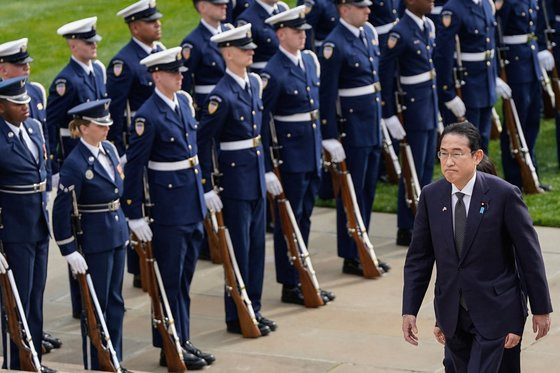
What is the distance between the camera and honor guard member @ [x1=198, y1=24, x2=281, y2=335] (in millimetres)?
10656

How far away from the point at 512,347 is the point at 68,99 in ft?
Answer: 16.6

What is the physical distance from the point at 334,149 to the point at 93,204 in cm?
254

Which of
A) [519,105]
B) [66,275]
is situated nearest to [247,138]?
[66,275]

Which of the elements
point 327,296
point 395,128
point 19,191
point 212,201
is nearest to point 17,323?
point 19,191

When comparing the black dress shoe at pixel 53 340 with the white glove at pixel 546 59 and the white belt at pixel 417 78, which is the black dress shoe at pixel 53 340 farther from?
the white glove at pixel 546 59

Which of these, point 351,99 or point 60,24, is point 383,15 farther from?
point 60,24

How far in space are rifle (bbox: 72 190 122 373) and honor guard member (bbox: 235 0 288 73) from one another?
3916 millimetres

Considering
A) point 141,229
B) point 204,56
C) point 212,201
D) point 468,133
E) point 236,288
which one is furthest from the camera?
point 204,56

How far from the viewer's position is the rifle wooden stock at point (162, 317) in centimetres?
1018

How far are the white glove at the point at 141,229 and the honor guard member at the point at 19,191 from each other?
1.87ft

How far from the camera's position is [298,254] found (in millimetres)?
11523

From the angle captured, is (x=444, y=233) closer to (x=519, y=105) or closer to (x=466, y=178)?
(x=466, y=178)

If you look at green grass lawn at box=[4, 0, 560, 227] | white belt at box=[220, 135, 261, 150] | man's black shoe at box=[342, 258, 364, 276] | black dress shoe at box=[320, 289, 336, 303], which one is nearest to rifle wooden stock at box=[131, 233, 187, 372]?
white belt at box=[220, 135, 261, 150]

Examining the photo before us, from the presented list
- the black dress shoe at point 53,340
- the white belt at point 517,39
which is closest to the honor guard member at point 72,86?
the black dress shoe at point 53,340
